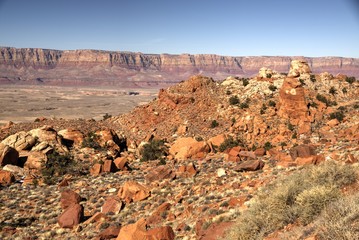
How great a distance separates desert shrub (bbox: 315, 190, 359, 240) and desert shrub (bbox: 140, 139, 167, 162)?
15668mm

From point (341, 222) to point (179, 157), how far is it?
50.6 ft

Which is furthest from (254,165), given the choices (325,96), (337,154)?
(325,96)

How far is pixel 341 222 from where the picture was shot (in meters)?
5.10

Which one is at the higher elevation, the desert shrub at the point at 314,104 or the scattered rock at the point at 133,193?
the desert shrub at the point at 314,104

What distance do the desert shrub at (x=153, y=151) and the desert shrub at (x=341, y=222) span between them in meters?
15.7

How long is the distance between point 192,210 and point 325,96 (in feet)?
68.9

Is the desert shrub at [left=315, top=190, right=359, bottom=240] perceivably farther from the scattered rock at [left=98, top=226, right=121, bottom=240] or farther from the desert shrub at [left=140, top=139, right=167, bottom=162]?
the desert shrub at [left=140, top=139, right=167, bottom=162]

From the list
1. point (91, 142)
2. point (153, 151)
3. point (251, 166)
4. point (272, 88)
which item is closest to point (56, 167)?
point (91, 142)

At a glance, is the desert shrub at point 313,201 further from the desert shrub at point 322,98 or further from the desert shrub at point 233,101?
the desert shrub at point 233,101

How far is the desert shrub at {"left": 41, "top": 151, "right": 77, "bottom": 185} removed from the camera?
693 inches

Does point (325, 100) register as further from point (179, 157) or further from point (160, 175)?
point (160, 175)

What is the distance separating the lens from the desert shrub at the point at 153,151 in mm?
21589

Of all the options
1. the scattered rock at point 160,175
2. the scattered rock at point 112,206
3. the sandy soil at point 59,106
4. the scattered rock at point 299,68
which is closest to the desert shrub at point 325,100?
the scattered rock at point 299,68

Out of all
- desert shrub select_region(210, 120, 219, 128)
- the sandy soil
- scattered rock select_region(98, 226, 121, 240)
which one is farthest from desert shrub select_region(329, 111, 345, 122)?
the sandy soil
